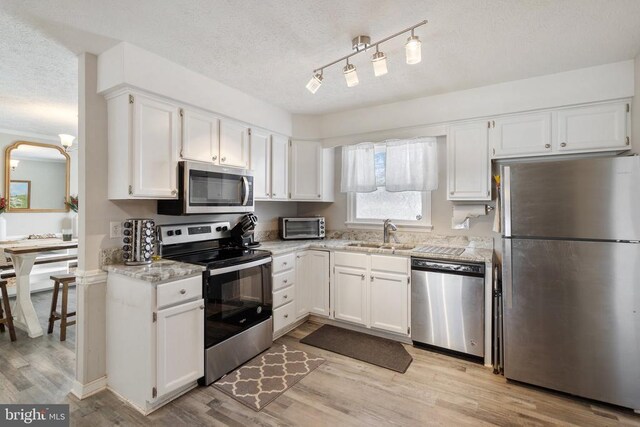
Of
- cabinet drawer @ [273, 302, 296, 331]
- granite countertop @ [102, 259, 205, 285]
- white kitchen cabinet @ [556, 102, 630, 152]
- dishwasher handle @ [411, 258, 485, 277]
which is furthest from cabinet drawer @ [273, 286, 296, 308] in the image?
white kitchen cabinet @ [556, 102, 630, 152]

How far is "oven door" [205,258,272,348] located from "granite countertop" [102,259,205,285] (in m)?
0.17

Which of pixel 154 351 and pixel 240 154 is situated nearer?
pixel 154 351

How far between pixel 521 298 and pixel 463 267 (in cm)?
48

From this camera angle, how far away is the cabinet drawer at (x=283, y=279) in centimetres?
304

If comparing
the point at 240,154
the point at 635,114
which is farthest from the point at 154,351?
the point at 635,114

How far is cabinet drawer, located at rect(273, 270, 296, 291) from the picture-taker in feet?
9.96

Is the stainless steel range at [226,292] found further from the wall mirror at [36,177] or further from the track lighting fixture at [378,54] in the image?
the wall mirror at [36,177]

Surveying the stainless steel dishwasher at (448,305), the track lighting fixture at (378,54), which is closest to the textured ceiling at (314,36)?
the track lighting fixture at (378,54)

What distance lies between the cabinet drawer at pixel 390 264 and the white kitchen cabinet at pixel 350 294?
0.51 feet

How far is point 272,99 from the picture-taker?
131 inches

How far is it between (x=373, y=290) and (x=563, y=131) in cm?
224

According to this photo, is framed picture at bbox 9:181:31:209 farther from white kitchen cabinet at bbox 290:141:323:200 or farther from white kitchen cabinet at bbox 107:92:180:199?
white kitchen cabinet at bbox 290:141:323:200

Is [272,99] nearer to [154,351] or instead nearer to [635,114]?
[154,351]

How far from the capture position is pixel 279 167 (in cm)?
367
